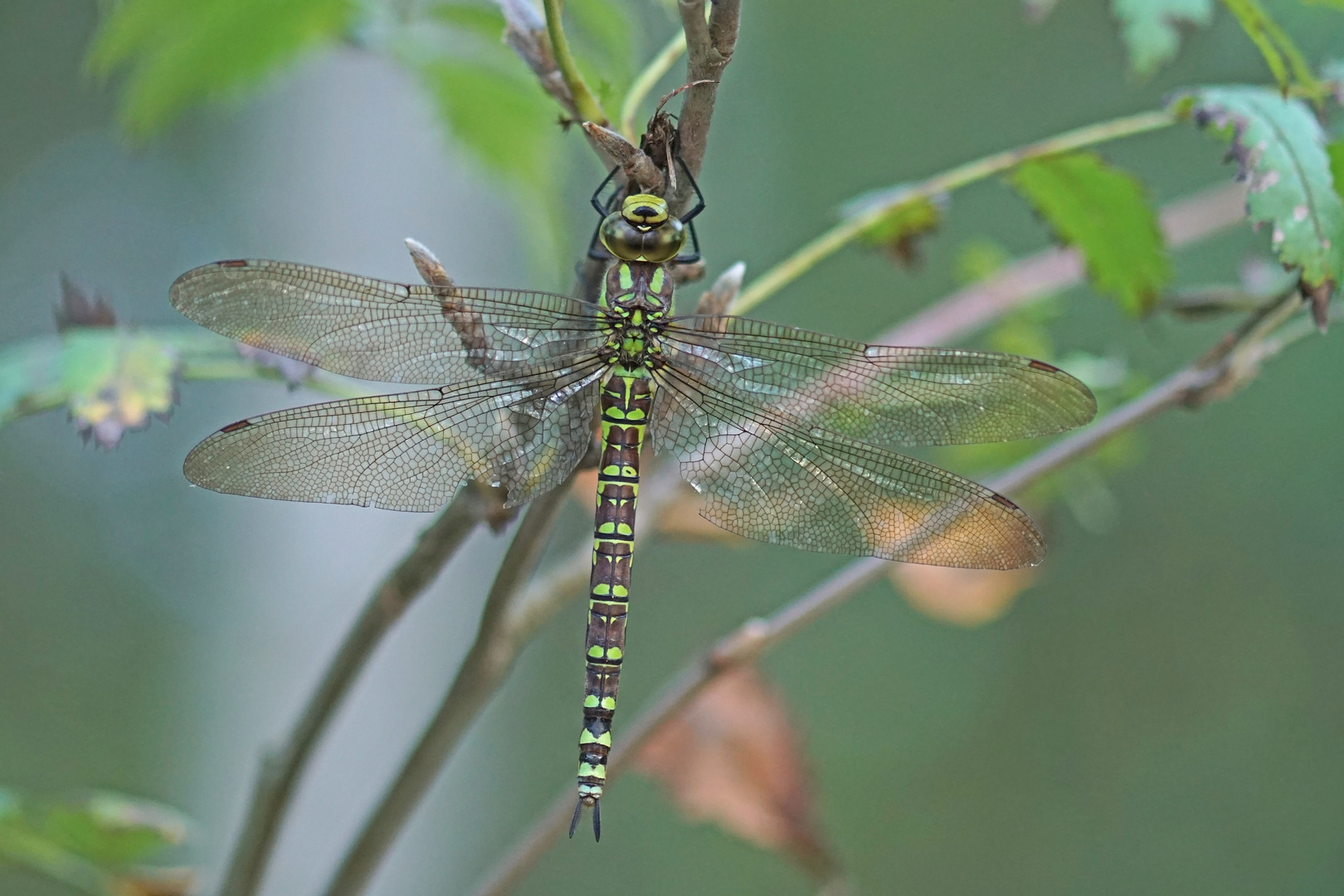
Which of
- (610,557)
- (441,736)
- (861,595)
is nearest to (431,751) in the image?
(441,736)

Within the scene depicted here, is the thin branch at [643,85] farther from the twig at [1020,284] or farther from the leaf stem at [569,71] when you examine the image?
the twig at [1020,284]

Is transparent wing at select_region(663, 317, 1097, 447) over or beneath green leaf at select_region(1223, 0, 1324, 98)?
beneath

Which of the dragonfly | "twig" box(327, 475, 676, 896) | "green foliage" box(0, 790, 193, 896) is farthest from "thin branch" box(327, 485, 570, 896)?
"green foliage" box(0, 790, 193, 896)

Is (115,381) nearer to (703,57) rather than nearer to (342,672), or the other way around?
(342,672)

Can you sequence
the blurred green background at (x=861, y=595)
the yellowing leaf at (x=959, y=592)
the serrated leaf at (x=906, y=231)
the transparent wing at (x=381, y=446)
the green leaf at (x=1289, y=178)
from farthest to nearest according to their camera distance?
the blurred green background at (x=861, y=595) → the yellowing leaf at (x=959, y=592) → the serrated leaf at (x=906, y=231) → the transparent wing at (x=381, y=446) → the green leaf at (x=1289, y=178)

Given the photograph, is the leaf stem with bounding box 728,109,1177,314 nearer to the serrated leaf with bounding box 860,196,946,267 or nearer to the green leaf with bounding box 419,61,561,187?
the serrated leaf with bounding box 860,196,946,267

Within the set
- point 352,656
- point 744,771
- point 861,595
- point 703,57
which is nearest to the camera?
point 703,57

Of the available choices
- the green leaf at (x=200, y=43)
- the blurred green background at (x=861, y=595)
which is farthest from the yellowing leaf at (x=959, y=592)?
the blurred green background at (x=861, y=595)
